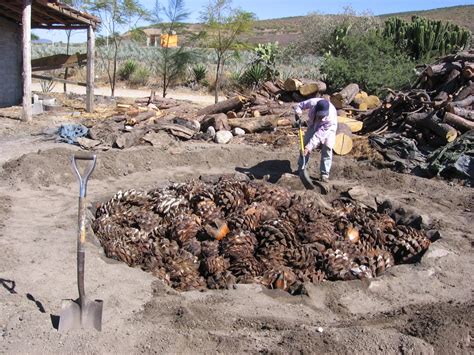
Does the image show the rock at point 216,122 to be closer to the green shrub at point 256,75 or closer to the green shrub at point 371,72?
the green shrub at point 371,72

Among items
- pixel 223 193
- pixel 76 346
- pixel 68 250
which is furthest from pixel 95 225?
pixel 76 346

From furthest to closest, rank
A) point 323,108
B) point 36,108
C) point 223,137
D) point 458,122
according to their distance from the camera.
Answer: point 36,108 < point 223,137 < point 458,122 < point 323,108

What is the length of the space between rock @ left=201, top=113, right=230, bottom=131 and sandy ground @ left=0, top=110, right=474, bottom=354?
4796 millimetres

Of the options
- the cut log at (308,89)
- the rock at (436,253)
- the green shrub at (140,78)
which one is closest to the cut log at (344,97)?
the cut log at (308,89)

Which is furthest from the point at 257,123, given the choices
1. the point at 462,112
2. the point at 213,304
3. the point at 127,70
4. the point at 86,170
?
the point at 127,70

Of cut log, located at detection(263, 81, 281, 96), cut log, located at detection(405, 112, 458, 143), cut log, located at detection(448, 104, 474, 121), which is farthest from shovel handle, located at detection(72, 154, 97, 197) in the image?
cut log, located at detection(263, 81, 281, 96)

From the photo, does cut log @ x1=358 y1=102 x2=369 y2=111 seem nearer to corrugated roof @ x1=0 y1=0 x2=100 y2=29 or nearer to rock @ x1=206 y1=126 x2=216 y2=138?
rock @ x1=206 y1=126 x2=216 y2=138

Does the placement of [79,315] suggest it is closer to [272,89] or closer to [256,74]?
[272,89]

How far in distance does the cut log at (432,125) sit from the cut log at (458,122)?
18 centimetres

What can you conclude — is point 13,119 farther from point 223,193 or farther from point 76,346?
point 76,346

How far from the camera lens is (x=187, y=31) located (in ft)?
76.0

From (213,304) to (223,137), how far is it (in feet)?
24.7

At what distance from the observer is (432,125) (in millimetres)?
11336

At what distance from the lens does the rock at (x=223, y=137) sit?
469 inches
